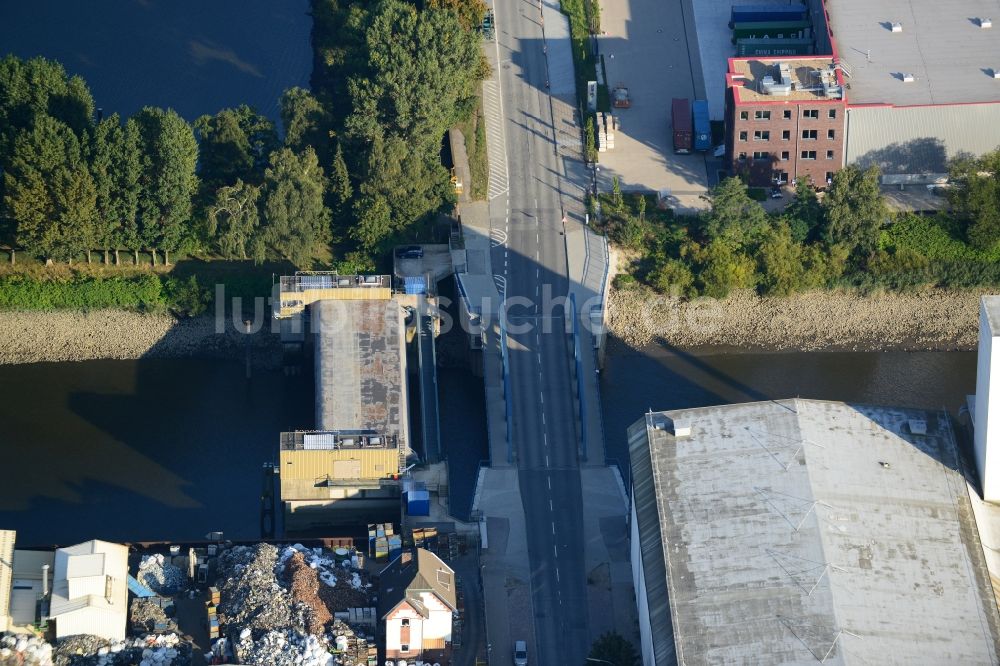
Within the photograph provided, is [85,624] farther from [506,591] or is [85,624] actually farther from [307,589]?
[506,591]

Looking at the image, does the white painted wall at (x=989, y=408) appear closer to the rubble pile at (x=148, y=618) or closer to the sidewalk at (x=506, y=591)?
the sidewalk at (x=506, y=591)

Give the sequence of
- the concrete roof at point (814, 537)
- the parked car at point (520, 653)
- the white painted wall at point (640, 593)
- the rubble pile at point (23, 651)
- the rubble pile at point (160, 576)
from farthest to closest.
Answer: the rubble pile at point (160, 576) → the parked car at point (520, 653) → the white painted wall at point (640, 593) → the rubble pile at point (23, 651) → the concrete roof at point (814, 537)

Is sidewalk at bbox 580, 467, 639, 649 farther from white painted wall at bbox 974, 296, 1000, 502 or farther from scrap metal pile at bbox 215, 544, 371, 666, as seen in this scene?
white painted wall at bbox 974, 296, 1000, 502

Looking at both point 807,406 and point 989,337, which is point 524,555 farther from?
point 989,337

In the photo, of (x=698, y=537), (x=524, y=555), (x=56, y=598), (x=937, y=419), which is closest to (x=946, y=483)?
(x=937, y=419)

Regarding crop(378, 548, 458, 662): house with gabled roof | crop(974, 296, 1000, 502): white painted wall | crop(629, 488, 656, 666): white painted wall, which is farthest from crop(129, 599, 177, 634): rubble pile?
crop(974, 296, 1000, 502): white painted wall

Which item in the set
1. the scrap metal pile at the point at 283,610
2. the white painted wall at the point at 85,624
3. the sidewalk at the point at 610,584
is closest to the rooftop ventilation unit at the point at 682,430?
the sidewalk at the point at 610,584

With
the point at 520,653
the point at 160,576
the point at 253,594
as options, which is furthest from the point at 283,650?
the point at 520,653
